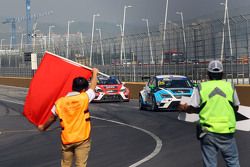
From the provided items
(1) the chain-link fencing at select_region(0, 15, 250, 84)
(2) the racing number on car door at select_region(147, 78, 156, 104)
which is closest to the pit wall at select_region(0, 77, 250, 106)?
(1) the chain-link fencing at select_region(0, 15, 250, 84)

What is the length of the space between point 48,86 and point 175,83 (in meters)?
15.9

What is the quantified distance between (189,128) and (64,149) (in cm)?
959

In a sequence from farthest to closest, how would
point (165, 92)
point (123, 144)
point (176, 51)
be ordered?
point (176, 51) → point (165, 92) → point (123, 144)

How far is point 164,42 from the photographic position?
3272cm

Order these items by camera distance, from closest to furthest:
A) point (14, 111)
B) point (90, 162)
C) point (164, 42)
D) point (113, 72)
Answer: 1. point (90, 162)
2. point (14, 111)
3. point (164, 42)
4. point (113, 72)

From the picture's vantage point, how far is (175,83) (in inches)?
914

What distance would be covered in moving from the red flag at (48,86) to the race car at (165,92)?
14707 mm

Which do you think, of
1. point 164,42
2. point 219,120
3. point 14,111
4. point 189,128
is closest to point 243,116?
point 219,120

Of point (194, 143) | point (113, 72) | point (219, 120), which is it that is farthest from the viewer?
point (113, 72)

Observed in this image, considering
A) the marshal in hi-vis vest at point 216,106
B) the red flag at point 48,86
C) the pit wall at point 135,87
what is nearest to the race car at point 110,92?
the pit wall at point 135,87

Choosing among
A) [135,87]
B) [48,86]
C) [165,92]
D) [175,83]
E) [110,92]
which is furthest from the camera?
[135,87]

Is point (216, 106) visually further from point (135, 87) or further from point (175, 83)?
point (135, 87)

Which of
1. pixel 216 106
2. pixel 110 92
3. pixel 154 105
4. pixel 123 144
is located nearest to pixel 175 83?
pixel 154 105

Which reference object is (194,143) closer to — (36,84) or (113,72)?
(36,84)
